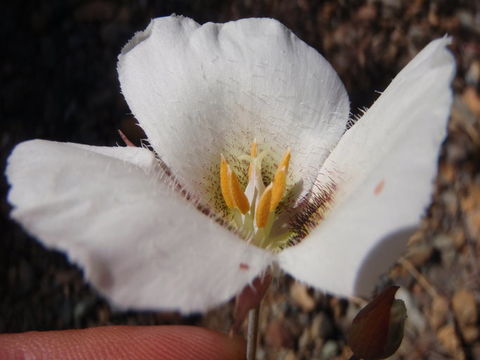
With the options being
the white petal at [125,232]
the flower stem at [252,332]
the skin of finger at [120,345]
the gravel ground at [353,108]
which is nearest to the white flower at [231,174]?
the white petal at [125,232]

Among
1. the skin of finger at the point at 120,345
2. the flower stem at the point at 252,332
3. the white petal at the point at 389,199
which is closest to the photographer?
the white petal at the point at 389,199

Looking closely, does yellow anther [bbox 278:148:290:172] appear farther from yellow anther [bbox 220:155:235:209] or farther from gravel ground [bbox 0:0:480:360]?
gravel ground [bbox 0:0:480:360]

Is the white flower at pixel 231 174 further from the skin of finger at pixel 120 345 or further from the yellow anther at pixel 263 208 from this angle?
the skin of finger at pixel 120 345

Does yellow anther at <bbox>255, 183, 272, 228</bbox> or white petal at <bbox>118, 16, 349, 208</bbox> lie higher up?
white petal at <bbox>118, 16, 349, 208</bbox>

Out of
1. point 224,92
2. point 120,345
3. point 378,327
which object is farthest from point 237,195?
point 120,345

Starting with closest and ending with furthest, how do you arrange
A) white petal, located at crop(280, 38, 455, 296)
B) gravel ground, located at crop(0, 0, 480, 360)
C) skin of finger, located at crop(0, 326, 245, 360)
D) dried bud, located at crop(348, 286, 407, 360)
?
white petal, located at crop(280, 38, 455, 296) → dried bud, located at crop(348, 286, 407, 360) → skin of finger, located at crop(0, 326, 245, 360) → gravel ground, located at crop(0, 0, 480, 360)

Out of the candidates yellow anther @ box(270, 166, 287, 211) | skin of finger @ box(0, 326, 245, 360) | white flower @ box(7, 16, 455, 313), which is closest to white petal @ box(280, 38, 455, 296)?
white flower @ box(7, 16, 455, 313)
